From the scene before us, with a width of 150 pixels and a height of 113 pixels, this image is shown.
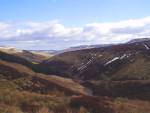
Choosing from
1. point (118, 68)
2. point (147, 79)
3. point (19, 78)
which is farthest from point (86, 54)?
point (19, 78)

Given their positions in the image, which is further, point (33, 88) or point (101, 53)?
point (101, 53)

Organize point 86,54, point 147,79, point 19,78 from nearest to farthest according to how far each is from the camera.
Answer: point 19,78 → point 147,79 → point 86,54

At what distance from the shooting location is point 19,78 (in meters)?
58.7

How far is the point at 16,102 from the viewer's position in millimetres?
31734

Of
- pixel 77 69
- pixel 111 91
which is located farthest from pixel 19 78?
pixel 77 69

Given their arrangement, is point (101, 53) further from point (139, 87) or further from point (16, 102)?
point (16, 102)

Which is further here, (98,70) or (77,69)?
(77,69)

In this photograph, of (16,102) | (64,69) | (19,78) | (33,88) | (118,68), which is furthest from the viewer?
(64,69)

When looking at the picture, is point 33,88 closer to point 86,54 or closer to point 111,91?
point 111,91

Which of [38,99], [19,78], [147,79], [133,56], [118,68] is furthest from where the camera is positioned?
[133,56]

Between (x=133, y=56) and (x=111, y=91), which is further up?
(x=133, y=56)

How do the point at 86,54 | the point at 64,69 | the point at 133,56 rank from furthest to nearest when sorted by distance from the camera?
1. the point at 86,54
2. the point at 64,69
3. the point at 133,56

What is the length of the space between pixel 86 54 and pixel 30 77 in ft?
155

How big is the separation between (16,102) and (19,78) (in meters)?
27.2
